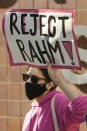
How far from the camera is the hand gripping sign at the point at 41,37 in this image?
350 centimetres

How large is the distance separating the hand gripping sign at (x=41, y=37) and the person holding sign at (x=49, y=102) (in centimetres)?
13

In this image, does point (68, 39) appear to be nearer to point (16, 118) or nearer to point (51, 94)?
point (51, 94)

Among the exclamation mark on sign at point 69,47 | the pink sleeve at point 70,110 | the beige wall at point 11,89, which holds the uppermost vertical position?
A: the exclamation mark on sign at point 69,47

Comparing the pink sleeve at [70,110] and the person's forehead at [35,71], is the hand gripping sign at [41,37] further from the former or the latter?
the pink sleeve at [70,110]

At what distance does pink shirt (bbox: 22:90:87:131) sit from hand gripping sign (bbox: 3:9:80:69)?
0.27 meters

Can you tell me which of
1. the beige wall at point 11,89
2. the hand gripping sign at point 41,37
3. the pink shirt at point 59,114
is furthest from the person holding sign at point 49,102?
the beige wall at point 11,89

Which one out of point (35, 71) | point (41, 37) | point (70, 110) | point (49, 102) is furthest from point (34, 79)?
point (70, 110)

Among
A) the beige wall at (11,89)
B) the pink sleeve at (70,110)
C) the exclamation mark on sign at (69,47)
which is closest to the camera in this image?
the pink sleeve at (70,110)

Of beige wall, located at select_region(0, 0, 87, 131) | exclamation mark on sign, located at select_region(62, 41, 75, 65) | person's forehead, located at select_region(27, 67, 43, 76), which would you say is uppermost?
exclamation mark on sign, located at select_region(62, 41, 75, 65)

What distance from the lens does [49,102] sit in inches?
143

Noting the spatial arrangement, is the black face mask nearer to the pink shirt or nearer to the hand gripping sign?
the pink shirt

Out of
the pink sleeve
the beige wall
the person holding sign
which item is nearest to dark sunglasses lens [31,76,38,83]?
the person holding sign

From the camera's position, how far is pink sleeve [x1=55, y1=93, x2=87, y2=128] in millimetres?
3295

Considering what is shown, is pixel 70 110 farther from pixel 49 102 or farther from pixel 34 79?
pixel 34 79
